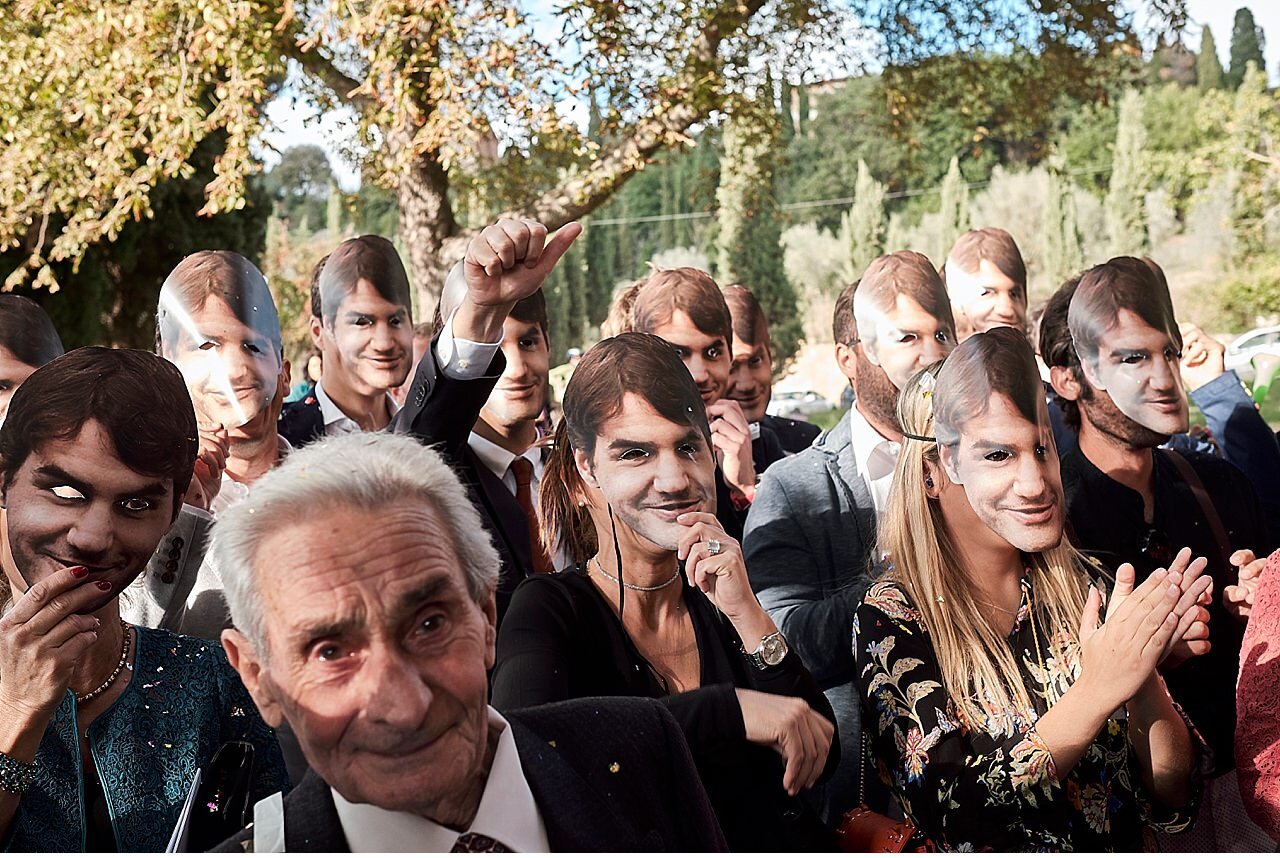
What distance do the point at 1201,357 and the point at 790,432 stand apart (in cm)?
150

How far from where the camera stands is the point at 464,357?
289cm

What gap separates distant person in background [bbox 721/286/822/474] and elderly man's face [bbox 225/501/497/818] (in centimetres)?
309

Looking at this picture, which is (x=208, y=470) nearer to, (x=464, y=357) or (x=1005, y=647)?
(x=464, y=357)

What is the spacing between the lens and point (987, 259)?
4.59m

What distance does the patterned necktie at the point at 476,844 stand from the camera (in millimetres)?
1800

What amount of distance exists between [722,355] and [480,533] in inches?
87.4

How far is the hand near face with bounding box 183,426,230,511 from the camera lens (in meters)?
2.86

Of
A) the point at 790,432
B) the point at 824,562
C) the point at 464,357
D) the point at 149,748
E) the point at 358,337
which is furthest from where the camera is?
the point at 790,432

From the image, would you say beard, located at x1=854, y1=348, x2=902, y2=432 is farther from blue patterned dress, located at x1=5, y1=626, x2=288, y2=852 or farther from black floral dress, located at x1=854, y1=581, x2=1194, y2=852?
blue patterned dress, located at x1=5, y1=626, x2=288, y2=852

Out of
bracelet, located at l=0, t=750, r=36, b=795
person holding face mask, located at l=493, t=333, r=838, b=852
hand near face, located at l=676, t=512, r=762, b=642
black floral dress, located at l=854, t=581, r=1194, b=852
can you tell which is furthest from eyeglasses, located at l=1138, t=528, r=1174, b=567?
bracelet, located at l=0, t=750, r=36, b=795

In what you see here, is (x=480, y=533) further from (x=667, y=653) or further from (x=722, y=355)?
(x=722, y=355)

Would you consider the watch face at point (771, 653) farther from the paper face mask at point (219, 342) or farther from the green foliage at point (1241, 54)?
the green foliage at point (1241, 54)

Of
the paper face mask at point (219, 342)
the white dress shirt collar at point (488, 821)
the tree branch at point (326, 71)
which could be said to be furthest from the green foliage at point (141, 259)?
the white dress shirt collar at point (488, 821)

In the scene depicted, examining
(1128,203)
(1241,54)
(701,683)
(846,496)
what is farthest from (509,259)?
(1128,203)
